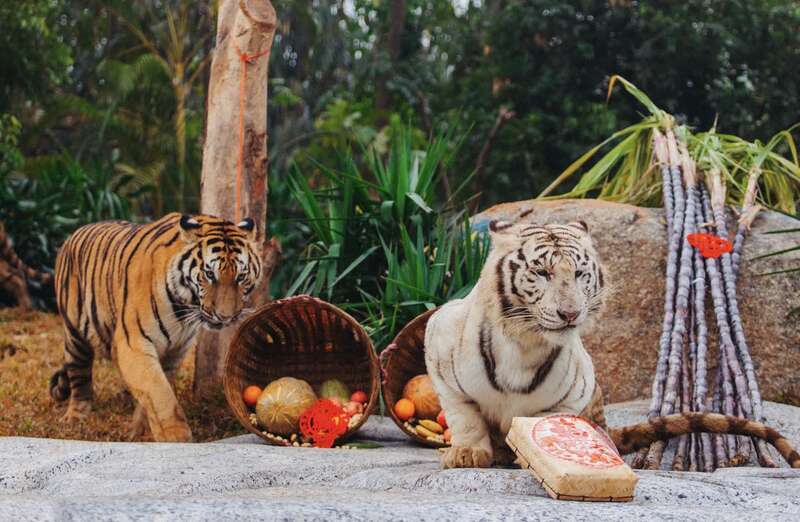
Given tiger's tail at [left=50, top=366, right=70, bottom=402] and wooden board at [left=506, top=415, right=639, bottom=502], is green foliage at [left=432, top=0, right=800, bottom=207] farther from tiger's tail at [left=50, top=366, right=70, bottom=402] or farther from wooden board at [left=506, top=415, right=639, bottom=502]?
wooden board at [left=506, top=415, right=639, bottom=502]

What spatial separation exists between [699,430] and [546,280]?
111 cm

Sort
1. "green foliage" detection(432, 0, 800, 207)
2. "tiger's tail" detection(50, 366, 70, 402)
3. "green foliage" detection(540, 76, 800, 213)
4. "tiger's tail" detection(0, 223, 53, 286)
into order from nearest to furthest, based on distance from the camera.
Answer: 1. "tiger's tail" detection(50, 366, 70, 402)
2. "green foliage" detection(540, 76, 800, 213)
3. "tiger's tail" detection(0, 223, 53, 286)
4. "green foliage" detection(432, 0, 800, 207)

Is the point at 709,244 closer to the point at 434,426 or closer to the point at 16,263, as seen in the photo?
the point at 434,426

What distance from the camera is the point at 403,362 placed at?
5477mm

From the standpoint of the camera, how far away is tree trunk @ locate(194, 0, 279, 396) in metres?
6.01

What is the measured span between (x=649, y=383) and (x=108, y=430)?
309 centimetres

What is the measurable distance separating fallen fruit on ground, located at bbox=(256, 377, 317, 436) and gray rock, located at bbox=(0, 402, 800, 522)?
38 cm

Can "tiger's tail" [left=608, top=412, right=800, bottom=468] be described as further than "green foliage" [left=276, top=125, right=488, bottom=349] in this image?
No

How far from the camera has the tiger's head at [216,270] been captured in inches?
187

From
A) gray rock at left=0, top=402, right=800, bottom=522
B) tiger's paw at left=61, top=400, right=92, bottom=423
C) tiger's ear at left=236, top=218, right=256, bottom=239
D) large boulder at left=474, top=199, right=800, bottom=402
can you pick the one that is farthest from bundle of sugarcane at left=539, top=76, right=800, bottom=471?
tiger's paw at left=61, top=400, right=92, bottom=423

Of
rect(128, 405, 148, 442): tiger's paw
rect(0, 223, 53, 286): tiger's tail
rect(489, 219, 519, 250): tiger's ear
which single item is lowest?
rect(128, 405, 148, 442): tiger's paw

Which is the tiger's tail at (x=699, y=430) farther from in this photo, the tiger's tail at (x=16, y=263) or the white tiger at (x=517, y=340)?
the tiger's tail at (x=16, y=263)

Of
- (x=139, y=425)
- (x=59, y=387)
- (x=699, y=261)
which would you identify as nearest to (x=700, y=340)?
(x=699, y=261)

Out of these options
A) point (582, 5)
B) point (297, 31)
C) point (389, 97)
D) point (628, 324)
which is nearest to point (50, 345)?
point (628, 324)
